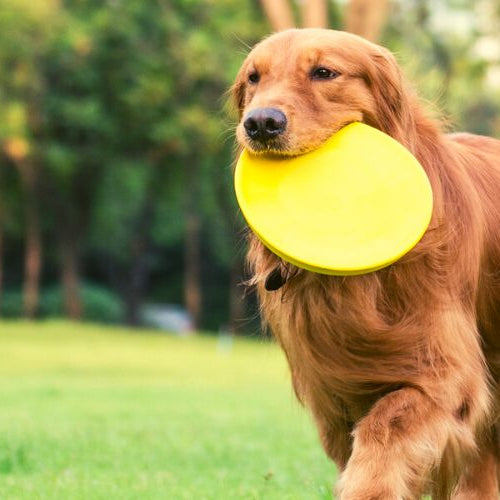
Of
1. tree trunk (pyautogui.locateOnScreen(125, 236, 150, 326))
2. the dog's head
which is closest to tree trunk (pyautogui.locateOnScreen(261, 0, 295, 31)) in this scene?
the dog's head

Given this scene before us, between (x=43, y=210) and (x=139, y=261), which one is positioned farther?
(x=139, y=261)

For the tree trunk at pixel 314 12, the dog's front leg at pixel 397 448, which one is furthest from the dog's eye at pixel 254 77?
the tree trunk at pixel 314 12

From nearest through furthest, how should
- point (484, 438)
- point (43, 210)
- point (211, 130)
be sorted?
point (484, 438) → point (211, 130) → point (43, 210)

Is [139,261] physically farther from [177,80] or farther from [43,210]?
[177,80]

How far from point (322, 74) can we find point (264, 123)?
39 cm

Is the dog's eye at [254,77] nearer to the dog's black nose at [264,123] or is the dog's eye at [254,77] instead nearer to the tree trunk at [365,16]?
the dog's black nose at [264,123]

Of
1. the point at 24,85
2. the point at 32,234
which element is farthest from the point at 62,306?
the point at 24,85

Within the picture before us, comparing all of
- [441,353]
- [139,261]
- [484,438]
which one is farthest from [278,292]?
[139,261]

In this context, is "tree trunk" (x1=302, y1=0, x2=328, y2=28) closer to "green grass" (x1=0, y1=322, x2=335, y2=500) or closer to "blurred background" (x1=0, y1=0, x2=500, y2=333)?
"green grass" (x1=0, y1=322, x2=335, y2=500)

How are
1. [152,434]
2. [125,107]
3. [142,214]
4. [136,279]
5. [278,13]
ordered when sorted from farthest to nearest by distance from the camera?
[136,279], [142,214], [125,107], [278,13], [152,434]

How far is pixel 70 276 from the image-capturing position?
4394cm

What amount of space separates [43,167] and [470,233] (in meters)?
38.8

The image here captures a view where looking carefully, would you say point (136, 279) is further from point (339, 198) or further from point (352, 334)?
point (352, 334)

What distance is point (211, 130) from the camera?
4016 cm
